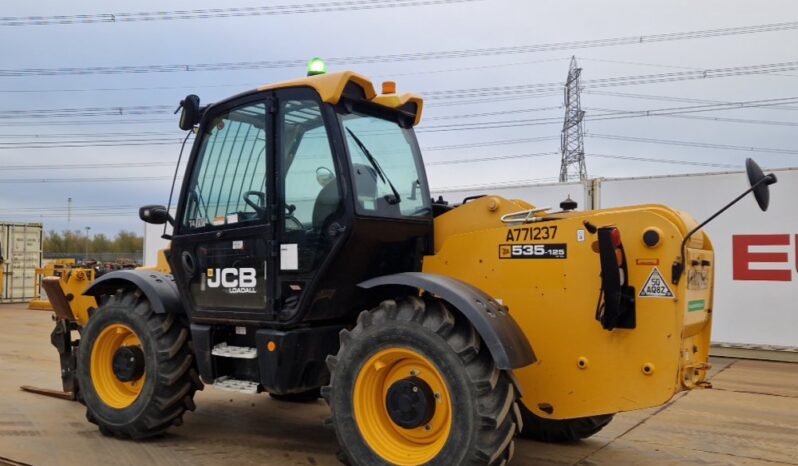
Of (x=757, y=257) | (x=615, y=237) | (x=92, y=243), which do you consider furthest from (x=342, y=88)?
(x=92, y=243)

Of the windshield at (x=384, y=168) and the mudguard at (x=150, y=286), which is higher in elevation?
the windshield at (x=384, y=168)

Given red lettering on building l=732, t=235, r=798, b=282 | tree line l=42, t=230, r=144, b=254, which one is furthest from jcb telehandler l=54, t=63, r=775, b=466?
tree line l=42, t=230, r=144, b=254

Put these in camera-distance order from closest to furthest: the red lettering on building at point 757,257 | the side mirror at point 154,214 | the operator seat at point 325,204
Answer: the operator seat at point 325,204 < the side mirror at point 154,214 < the red lettering on building at point 757,257

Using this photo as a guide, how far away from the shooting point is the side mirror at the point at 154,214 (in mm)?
5133

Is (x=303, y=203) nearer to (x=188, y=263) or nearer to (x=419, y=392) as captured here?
(x=188, y=263)

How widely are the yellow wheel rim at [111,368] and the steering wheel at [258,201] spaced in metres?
1.52

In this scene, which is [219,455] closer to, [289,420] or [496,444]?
[289,420]

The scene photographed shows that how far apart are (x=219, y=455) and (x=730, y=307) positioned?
8300mm

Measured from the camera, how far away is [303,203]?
14.9 ft

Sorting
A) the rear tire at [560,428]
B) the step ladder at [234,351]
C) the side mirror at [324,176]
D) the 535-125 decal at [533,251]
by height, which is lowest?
the rear tire at [560,428]

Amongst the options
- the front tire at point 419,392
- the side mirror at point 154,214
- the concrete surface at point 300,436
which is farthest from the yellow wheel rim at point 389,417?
the side mirror at point 154,214

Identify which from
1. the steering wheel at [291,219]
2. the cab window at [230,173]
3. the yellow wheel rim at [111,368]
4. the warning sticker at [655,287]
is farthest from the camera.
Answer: the yellow wheel rim at [111,368]

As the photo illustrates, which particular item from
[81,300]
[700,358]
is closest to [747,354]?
[700,358]

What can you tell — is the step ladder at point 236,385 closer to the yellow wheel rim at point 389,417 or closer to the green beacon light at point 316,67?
the yellow wheel rim at point 389,417
